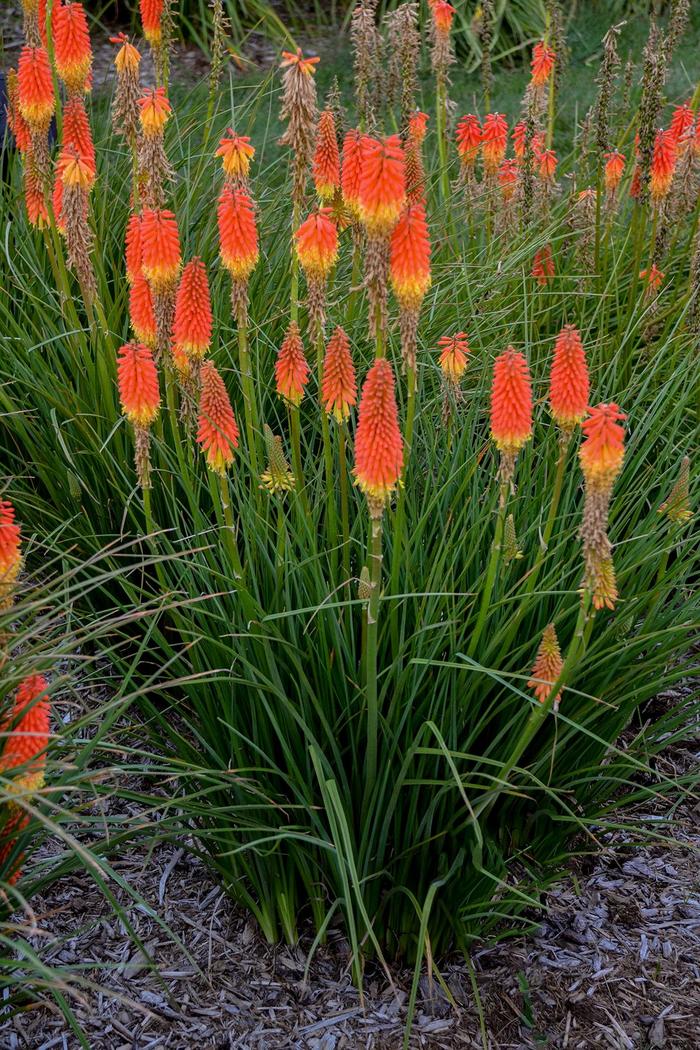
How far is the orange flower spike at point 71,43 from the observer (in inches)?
125

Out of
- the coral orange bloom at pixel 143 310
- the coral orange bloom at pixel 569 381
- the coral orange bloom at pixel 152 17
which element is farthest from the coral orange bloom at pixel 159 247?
the coral orange bloom at pixel 152 17

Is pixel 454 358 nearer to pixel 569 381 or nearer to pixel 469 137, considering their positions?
pixel 569 381

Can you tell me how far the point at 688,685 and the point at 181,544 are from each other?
174 centimetres

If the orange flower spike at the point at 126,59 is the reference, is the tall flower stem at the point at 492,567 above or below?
below

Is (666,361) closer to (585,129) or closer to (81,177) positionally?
(585,129)

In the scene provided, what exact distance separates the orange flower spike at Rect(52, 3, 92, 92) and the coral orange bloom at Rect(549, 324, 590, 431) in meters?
1.71

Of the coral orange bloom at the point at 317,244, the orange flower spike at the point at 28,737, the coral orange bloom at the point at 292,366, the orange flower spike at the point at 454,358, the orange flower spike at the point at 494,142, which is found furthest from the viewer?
the orange flower spike at the point at 494,142

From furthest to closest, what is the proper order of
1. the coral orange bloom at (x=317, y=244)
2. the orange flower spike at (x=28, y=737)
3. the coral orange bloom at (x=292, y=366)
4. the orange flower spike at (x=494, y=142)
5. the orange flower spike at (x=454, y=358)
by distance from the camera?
the orange flower spike at (x=494, y=142) → the orange flower spike at (x=454, y=358) → the coral orange bloom at (x=292, y=366) → the coral orange bloom at (x=317, y=244) → the orange flower spike at (x=28, y=737)

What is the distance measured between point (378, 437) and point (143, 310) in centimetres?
86

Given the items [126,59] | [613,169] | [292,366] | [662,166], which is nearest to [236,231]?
[292,366]

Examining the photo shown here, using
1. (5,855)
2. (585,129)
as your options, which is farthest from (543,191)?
(5,855)

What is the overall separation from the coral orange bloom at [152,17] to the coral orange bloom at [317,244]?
1.42m

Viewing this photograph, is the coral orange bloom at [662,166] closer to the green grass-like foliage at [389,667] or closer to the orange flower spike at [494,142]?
the green grass-like foliage at [389,667]

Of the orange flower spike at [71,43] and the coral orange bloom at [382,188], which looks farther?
the orange flower spike at [71,43]
